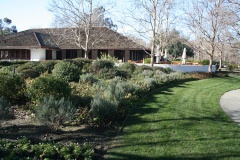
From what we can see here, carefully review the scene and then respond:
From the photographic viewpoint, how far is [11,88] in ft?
30.0

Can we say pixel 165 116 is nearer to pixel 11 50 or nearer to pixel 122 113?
pixel 122 113

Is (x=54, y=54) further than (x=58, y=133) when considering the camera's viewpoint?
Yes

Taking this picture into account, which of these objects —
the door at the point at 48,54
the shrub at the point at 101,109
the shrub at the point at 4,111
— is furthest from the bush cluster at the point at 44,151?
the door at the point at 48,54

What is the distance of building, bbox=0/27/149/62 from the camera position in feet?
119

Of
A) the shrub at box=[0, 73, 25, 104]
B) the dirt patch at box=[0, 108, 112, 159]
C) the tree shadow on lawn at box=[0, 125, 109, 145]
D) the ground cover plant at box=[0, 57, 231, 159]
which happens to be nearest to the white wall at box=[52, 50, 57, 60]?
the ground cover plant at box=[0, 57, 231, 159]

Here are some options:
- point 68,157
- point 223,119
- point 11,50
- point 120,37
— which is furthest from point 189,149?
point 11,50

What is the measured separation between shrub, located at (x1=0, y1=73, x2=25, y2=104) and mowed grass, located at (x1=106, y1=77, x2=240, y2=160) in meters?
4.31

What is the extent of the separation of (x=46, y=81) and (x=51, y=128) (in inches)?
88.7

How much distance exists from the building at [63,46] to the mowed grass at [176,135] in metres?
26.7

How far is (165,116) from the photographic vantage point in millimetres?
7992

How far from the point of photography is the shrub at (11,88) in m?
9.00

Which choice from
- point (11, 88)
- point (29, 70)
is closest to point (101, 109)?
point (11, 88)

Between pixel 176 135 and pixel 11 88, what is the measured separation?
5.98 metres

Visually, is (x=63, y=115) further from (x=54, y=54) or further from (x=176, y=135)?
(x=54, y=54)
